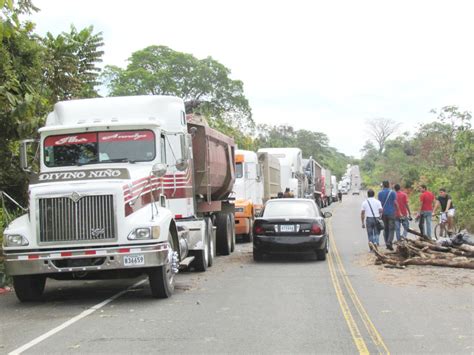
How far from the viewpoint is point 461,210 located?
79.6 ft

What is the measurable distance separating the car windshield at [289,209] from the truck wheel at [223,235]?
5.72ft

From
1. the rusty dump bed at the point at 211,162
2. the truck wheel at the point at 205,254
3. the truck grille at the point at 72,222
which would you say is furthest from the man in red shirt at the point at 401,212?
the truck grille at the point at 72,222

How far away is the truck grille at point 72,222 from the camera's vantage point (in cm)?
884

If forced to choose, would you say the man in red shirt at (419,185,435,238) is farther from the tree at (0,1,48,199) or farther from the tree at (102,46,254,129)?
the tree at (102,46,254,129)

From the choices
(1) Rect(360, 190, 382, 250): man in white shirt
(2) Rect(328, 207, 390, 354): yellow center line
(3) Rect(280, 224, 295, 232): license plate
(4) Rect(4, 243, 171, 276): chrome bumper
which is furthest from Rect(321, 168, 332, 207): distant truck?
(4) Rect(4, 243, 171, 276): chrome bumper

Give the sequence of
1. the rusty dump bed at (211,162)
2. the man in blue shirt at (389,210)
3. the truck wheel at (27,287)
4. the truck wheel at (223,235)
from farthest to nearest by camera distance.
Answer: the truck wheel at (223,235) < the man in blue shirt at (389,210) < the rusty dump bed at (211,162) < the truck wheel at (27,287)

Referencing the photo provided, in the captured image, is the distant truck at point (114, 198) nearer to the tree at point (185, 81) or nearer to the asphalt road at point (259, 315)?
the asphalt road at point (259, 315)

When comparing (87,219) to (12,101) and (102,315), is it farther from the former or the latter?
(12,101)

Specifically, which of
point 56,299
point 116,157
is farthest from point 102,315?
point 116,157

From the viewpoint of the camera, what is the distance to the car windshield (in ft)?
47.5

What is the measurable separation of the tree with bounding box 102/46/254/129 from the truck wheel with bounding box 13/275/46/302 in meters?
39.0

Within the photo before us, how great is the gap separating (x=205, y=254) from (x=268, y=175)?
13785 mm

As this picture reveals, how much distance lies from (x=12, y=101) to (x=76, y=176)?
347cm

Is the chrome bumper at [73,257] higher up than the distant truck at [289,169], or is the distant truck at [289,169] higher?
the distant truck at [289,169]
